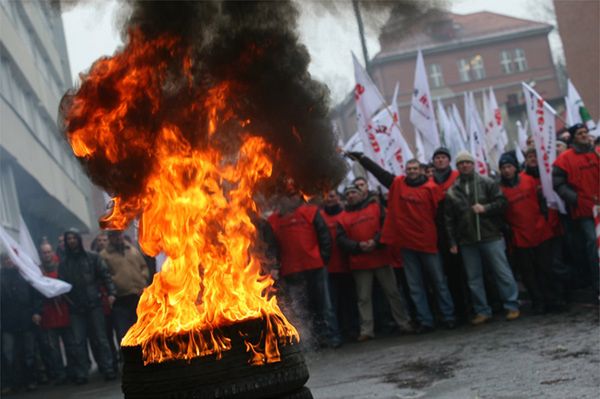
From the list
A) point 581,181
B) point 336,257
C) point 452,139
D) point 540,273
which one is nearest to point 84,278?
point 336,257

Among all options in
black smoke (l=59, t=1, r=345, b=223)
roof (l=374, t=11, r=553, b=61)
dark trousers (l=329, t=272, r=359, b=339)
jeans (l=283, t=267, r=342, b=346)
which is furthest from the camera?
roof (l=374, t=11, r=553, b=61)

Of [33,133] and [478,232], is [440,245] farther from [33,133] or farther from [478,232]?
[33,133]

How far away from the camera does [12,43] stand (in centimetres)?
2316

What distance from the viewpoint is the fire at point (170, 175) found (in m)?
5.28

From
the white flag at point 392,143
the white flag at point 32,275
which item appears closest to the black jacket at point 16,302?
the white flag at point 32,275

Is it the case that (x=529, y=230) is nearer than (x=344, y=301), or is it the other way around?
(x=529, y=230)

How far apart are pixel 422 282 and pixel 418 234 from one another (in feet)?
2.12

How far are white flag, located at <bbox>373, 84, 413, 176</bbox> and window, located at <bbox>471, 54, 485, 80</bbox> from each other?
187 ft

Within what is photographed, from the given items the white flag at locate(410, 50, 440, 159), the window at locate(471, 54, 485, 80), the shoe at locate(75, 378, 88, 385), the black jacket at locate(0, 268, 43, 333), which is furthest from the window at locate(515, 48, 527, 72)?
the shoe at locate(75, 378, 88, 385)

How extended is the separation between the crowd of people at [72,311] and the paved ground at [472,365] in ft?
2.50

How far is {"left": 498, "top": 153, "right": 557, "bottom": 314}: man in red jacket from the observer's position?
35.9ft

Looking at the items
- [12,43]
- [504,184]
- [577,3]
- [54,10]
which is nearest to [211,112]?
[54,10]

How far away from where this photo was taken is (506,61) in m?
68.8

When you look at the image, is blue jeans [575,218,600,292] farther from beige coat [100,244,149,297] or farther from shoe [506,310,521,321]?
beige coat [100,244,149,297]
